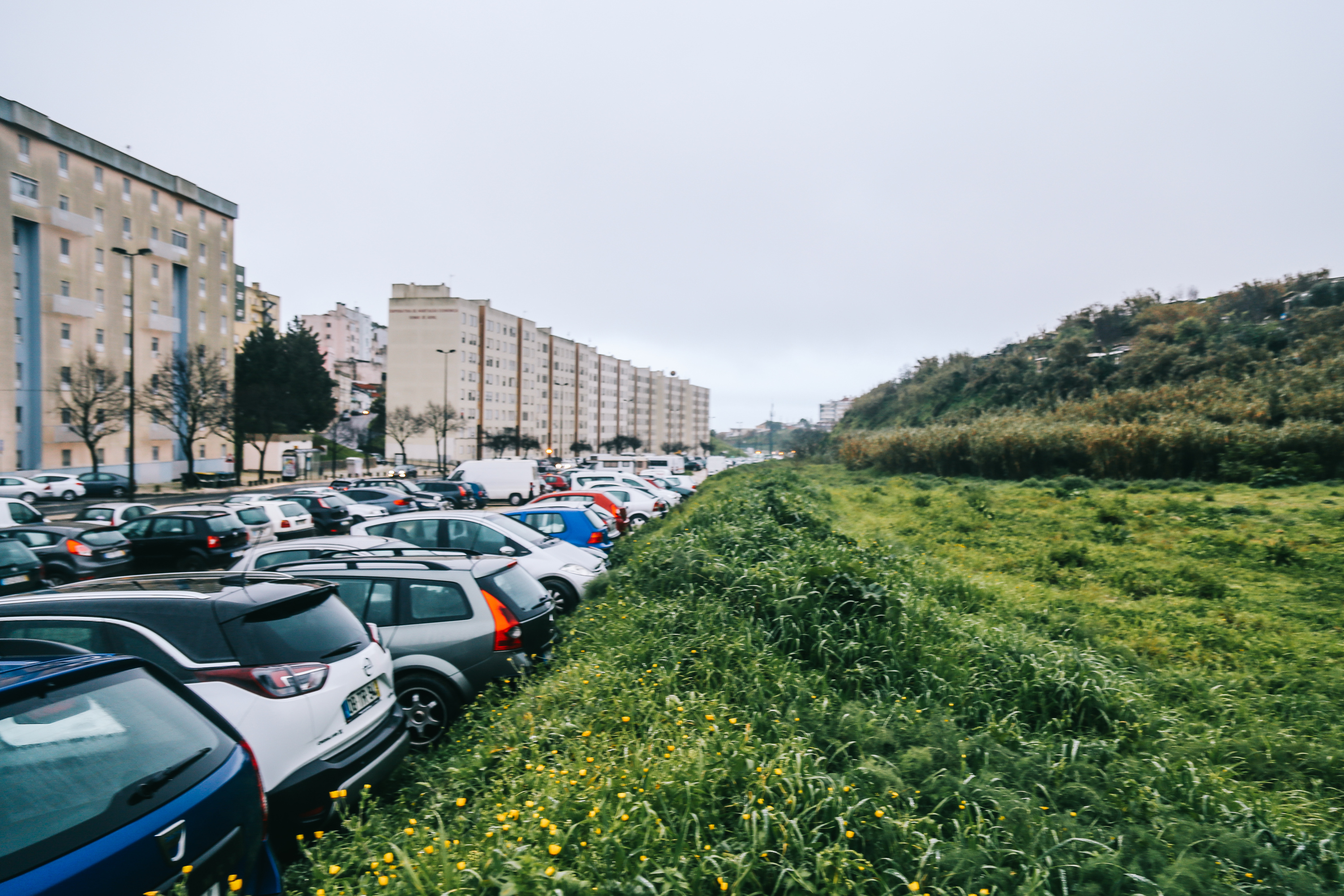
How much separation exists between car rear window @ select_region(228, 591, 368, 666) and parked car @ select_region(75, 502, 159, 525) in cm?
1680

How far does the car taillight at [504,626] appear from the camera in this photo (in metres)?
5.57

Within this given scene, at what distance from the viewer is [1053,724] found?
4.81 m

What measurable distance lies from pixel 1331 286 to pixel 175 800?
51642 millimetres

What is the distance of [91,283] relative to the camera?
41000mm

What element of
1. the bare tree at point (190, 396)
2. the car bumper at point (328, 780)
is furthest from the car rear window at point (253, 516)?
the bare tree at point (190, 396)

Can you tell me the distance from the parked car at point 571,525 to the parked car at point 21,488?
27954 mm

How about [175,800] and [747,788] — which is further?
[747,788]

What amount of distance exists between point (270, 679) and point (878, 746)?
352 centimetres

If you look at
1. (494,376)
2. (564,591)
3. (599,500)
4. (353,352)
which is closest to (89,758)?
(564,591)

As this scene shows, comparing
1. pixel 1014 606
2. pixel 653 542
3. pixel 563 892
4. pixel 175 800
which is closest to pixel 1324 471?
pixel 1014 606

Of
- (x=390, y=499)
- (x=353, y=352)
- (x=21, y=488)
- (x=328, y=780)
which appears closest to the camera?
(x=328, y=780)

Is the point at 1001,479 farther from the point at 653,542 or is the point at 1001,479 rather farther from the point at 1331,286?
the point at 1331,286

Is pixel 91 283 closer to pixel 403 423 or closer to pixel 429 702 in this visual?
pixel 403 423

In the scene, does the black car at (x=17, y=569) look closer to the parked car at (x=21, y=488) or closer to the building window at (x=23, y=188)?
the parked car at (x=21, y=488)
